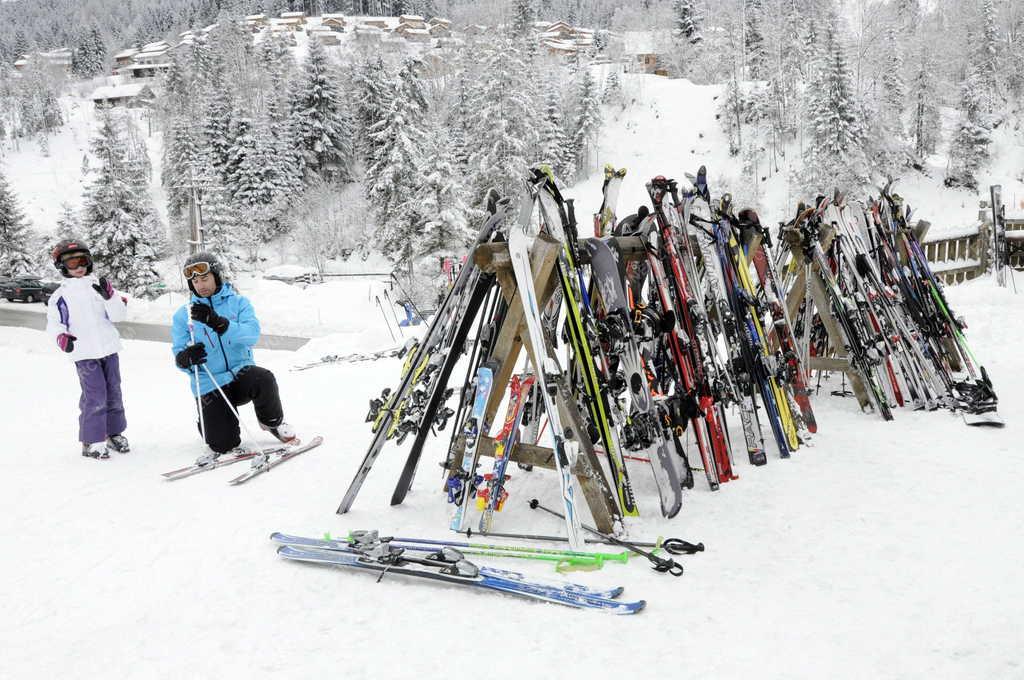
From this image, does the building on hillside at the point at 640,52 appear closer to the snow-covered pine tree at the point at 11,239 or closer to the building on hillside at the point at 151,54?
the snow-covered pine tree at the point at 11,239

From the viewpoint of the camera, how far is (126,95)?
3142 inches

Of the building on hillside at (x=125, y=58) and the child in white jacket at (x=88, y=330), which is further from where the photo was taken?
the building on hillside at (x=125, y=58)

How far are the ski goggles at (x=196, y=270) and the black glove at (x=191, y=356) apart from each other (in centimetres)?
50

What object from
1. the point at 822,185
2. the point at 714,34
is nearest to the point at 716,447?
the point at 822,185

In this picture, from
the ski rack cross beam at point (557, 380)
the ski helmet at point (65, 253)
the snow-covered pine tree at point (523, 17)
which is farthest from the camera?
the snow-covered pine tree at point (523, 17)

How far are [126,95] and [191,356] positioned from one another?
93.1 meters

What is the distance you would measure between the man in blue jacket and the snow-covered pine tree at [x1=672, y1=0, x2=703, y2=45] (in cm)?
7243

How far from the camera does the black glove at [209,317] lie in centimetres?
470

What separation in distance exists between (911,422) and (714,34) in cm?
6857

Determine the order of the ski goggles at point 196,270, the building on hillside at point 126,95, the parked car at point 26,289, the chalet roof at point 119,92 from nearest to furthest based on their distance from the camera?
Answer: the ski goggles at point 196,270
the parked car at point 26,289
the building on hillside at point 126,95
the chalet roof at point 119,92

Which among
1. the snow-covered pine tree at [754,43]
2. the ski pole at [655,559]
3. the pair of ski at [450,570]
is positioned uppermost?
the snow-covered pine tree at [754,43]

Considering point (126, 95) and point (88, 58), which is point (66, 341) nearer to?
point (126, 95)

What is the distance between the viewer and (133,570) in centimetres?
318

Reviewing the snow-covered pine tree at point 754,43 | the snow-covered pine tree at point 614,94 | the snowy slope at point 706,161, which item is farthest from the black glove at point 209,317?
the snow-covered pine tree at point 754,43
